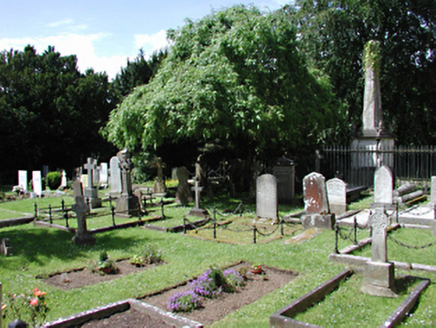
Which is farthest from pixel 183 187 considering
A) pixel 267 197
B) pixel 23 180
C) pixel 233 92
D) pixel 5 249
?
pixel 23 180

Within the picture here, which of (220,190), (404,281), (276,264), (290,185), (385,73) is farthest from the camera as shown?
(385,73)

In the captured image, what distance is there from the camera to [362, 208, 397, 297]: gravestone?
6188mm

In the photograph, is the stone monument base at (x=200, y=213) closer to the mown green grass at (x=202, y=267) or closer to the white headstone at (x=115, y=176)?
the mown green grass at (x=202, y=267)

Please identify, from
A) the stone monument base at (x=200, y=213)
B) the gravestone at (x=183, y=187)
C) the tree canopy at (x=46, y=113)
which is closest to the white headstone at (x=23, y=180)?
the tree canopy at (x=46, y=113)

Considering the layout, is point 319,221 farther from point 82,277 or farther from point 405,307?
point 82,277

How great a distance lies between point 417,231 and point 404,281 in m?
4.56

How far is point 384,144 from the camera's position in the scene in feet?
68.4

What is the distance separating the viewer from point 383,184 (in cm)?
1238

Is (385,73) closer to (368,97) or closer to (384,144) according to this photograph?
(368,97)

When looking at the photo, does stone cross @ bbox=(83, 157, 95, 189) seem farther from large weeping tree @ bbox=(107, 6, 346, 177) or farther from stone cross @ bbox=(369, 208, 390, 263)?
stone cross @ bbox=(369, 208, 390, 263)

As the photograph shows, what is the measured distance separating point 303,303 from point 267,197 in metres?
6.76

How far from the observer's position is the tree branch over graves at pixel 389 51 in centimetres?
2439

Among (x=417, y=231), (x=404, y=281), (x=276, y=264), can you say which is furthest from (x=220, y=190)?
(x=404, y=281)

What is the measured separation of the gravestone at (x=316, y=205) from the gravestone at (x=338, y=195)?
229 cm
